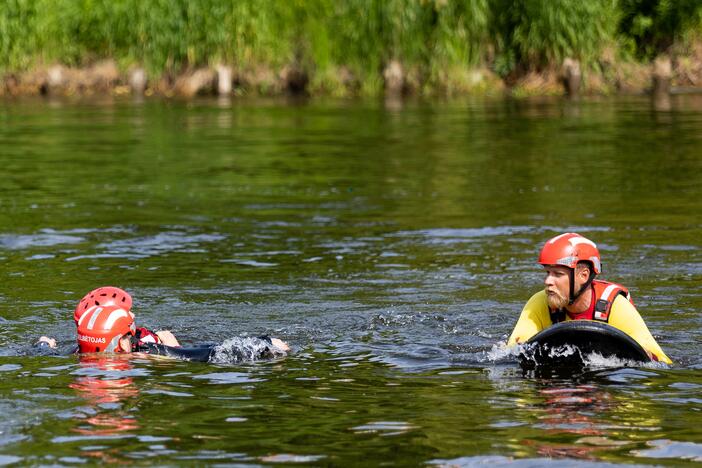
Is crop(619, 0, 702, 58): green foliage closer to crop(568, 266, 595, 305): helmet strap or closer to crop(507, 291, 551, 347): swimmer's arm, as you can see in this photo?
crop(507, 291, 551, 347): swimmer's arm

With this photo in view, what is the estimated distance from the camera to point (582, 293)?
34.0ft

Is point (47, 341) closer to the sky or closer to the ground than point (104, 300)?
closer to the ground

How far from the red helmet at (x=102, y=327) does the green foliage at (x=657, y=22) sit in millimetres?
33965

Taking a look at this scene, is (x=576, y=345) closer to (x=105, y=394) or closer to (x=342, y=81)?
(x=105, y=394)

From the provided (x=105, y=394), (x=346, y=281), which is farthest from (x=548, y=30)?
(x=105, y=394)

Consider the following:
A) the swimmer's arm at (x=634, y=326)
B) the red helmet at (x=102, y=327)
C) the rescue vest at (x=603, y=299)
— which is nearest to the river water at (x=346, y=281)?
the red helmet at (x=102, y=327)

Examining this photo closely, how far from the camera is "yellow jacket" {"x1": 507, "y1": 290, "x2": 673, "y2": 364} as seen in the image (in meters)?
10.3

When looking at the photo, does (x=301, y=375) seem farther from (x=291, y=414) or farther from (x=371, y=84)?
(x=371, y=84)

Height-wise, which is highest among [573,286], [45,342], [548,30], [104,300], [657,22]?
[657,22]

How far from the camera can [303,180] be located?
2356cm

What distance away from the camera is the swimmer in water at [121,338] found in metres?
10.8

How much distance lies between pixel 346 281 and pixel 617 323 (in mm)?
4618

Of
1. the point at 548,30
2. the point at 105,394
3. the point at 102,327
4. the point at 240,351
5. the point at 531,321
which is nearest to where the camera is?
the point at 105,394

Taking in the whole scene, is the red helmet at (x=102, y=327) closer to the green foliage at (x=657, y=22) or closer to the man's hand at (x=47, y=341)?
the man's hand at (x=47, y=341)
